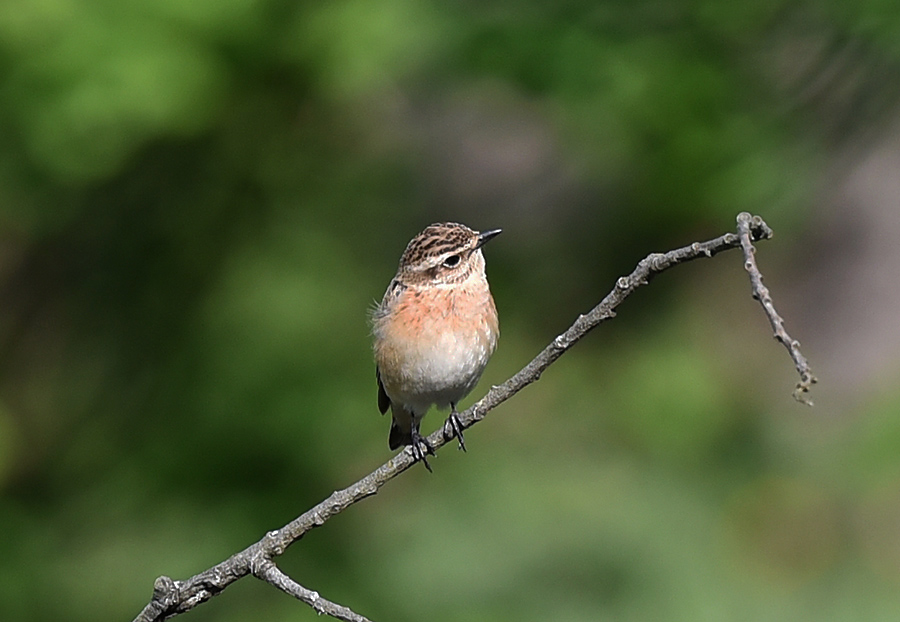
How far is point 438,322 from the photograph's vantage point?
4523 millimetres

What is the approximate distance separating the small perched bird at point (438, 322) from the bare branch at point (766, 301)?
2167mm

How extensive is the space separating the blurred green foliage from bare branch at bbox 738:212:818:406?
12.7ft

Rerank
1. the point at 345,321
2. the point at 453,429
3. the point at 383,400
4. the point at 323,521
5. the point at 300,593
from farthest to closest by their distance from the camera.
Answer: the point at 345,321
the point at 383,400
the point at 453,429
the point at 323,521
the point at 300,593

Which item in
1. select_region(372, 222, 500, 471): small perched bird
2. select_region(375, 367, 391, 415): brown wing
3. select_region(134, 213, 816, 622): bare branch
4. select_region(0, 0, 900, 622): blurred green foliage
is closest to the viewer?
select_region(134, 213, 816, 622): bare branch

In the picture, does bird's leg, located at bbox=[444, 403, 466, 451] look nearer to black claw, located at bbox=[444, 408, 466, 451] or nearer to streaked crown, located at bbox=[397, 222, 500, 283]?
black claw, located at bbox=[444, 408, 466, 451]

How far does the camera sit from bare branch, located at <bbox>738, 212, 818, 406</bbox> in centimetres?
197

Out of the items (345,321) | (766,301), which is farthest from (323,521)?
(345,321)

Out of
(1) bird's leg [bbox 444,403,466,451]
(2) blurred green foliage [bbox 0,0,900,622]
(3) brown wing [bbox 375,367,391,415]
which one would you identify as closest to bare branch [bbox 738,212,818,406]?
(1) bird's leg [bbox 444,403,466,451]

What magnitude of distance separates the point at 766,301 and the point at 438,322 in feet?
8.24

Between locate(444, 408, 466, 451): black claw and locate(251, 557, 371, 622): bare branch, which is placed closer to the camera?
locate(251, 557, 371, 622): bare branch

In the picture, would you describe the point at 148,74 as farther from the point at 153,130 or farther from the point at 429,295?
the point at 429,295

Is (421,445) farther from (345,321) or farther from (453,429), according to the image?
(345,321)

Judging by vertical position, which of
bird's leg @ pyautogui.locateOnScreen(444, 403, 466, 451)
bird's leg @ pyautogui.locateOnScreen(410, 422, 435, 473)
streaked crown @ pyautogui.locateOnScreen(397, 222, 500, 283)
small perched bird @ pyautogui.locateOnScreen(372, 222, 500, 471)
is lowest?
bird's leg @ pyautogui.locateOnScreen(444, 403, 466, 451)

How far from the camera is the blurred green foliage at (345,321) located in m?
6.28
